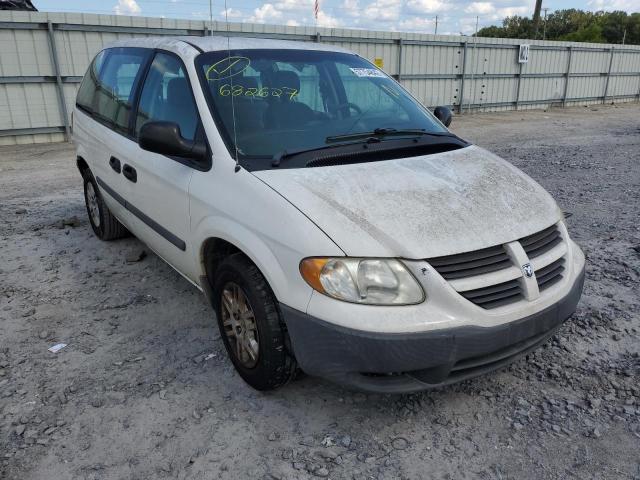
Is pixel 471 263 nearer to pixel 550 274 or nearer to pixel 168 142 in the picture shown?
pixel 550 274

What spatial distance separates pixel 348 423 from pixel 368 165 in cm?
132

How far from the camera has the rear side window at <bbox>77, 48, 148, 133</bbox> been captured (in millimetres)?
3961

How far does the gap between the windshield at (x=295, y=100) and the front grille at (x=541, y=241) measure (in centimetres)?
110

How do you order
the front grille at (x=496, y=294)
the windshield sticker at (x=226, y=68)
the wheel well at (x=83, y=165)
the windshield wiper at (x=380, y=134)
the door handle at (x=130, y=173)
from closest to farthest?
the front grille at (x=496, y=294) → the windshield wiper at (x=380, y=134) → the windshield sticker at (x=226, y=68) → the door handle at (x=130, y=173) → the wheel well at (x=83, y=165)

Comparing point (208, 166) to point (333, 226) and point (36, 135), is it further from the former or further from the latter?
point (36, 135)

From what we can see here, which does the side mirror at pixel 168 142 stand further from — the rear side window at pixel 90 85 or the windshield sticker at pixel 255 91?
the rear side window at pixel 90 85

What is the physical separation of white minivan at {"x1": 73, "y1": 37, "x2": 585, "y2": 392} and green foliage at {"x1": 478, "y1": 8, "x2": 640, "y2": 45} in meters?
59.8

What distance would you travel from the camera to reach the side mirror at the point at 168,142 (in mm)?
2818

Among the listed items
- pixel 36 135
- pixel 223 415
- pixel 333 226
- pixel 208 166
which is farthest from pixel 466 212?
pixel 36 135

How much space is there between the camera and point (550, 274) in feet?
8.57

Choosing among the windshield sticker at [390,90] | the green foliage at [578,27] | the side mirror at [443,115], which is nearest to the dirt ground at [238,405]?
the side mirror at [443,115]

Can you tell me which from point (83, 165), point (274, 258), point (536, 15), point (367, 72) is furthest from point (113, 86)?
point (536, 15)

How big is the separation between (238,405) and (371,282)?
1066 millimetres

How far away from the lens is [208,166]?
9.48ft
